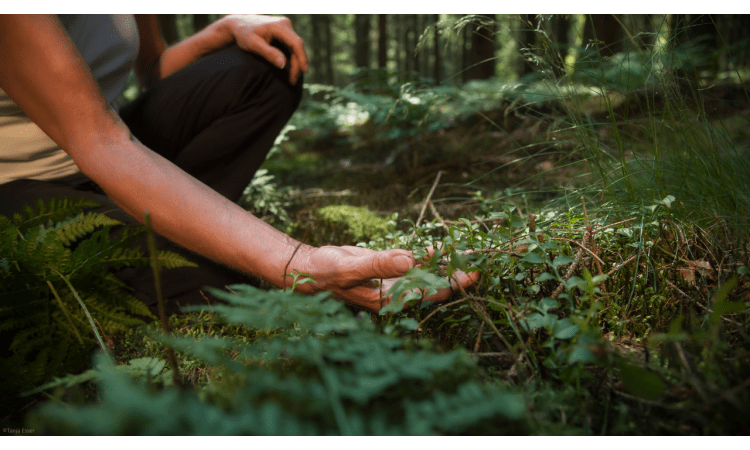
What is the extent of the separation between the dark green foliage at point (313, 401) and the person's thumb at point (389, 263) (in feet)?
1.08

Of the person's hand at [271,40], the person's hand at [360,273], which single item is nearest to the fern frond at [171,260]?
the person's hand at [360,273]

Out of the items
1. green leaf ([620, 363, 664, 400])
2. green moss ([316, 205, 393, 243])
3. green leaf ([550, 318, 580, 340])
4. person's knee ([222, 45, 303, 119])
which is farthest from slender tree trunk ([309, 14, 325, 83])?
green leaf ([620, 363, 664, 400])

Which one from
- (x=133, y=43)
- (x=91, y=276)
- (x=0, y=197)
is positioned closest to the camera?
(x=91, y=276)

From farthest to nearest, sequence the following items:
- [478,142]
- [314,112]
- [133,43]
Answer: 1. [314,112]
2. [478,142]
3. [133,43]

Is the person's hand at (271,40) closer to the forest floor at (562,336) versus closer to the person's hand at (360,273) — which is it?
the forest floor at (562,336)

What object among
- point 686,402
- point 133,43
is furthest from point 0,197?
point 686,402

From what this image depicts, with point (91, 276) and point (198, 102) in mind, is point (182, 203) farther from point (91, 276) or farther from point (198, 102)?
point (198, 102)

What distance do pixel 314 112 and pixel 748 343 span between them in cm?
503

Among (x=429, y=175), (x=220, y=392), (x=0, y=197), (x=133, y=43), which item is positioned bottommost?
(x=429, y=175)

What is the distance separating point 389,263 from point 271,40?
2069 millimetres

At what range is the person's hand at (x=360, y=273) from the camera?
120cm

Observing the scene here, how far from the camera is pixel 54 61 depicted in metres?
1.37

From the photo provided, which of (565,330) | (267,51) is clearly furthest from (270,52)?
(565,330)

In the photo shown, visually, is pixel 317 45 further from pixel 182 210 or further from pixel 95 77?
pixel 182 210
